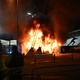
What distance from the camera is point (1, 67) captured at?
9.05 m

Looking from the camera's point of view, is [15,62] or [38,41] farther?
[38,41]

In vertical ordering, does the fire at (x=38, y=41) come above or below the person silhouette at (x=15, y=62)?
above

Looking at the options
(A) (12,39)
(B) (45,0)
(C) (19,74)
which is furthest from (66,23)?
(C) (19,74)

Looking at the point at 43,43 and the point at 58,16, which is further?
the point at 58,16

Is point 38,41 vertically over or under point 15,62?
over

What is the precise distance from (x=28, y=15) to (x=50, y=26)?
526 cm

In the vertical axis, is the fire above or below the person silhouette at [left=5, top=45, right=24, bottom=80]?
above

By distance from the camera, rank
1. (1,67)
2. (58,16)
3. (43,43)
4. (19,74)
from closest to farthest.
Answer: (1,67) → (19,74) → (43,43) → (58,16)

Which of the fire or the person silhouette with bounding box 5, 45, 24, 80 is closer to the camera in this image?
the person silhouette with bounding box 5, 45, 24, 80

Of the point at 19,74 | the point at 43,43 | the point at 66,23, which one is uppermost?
the point at 66,23

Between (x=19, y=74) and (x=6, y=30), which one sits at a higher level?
(x=6, y=30)

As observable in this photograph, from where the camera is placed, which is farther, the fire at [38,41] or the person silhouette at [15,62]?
the fire at [38,41]

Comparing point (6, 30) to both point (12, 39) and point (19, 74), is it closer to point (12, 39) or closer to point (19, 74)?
point (12, 39)

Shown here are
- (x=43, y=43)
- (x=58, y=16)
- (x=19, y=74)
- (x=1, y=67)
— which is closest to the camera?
(x=1, y=67)
